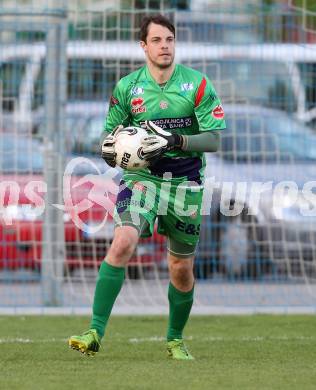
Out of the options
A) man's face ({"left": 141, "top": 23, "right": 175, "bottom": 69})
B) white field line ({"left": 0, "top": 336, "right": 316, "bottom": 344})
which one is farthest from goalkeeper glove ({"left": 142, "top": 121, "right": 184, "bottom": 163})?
white field line ({"left": 0, "top": 336, "right": 316, "bottom": 344})

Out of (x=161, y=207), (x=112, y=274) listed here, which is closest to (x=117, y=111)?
(x=161, y=207)

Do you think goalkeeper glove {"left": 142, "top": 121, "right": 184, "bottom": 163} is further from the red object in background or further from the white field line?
the red object in background

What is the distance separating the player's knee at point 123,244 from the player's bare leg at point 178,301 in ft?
1.61

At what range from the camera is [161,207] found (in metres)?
8.05

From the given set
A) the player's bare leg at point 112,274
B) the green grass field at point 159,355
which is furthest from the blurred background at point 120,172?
the player's bare leg at point 112,274

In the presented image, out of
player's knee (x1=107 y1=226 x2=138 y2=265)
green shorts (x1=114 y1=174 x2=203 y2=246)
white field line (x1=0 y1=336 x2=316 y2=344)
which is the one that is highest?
green shorts (x1=114 y1=174 x2=203 y2=246)

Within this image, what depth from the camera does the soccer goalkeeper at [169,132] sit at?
7914 mm

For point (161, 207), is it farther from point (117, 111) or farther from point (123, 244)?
point (117, 111)

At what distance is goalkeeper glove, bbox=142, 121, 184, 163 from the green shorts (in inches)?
8.4

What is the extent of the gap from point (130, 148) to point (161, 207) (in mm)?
464

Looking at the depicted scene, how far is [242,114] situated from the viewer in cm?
1280

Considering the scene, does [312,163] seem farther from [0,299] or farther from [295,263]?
[0,299]

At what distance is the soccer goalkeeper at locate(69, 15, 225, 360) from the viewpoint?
791 cm

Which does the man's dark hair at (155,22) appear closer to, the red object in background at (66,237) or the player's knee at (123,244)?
the player's knee at (123,244)
